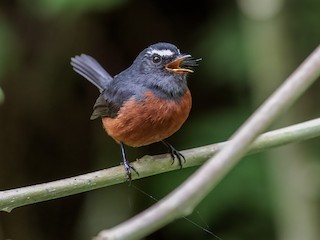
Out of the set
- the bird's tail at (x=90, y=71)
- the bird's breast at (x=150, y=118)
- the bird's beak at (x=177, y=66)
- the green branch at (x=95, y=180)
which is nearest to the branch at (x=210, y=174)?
the green branch at (x=95, y=180)

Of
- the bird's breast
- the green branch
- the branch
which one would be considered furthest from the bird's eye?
the branch

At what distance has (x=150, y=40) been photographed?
5.10 metres

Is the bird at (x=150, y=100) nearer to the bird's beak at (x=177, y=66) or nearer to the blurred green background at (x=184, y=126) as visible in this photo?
the bird's beak at (x=177, y=66)

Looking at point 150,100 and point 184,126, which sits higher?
point 184,126

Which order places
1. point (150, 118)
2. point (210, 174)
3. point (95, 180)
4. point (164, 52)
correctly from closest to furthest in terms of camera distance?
point (210, 174), point (95, 180), point (150, 118), point (164, 52)

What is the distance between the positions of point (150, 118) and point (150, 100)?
127 mm

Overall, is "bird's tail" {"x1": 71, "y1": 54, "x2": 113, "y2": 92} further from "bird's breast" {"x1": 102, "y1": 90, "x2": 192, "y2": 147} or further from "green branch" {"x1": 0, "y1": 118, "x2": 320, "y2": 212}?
"green branch" {"x1": 0, "y1": 118, "x2": 320, "y2": 212}

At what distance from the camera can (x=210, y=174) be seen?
3.40 feet

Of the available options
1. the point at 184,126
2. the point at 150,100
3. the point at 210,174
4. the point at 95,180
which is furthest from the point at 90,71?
the point at 210,174

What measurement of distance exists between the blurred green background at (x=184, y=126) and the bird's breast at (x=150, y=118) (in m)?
0.98

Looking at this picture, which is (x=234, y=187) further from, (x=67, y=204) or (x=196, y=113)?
(x=67, y=204)

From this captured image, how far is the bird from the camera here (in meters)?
2.96

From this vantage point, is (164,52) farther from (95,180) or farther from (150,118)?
(95,180)

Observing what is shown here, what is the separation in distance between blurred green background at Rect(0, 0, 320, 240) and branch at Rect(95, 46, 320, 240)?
251cm
